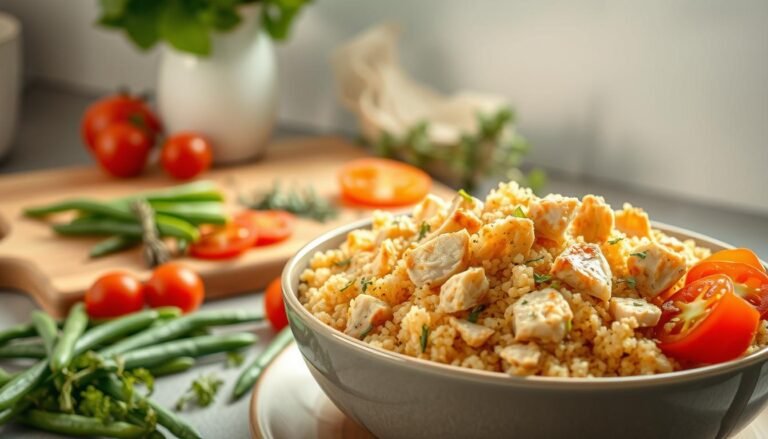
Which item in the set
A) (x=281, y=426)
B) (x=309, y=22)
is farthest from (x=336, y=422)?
(x=309, y=22)

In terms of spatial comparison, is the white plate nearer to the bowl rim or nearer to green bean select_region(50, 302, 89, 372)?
the bowl rim

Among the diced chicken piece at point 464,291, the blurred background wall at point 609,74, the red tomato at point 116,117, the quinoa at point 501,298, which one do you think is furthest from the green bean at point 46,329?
the blurred background wall at point 609,74

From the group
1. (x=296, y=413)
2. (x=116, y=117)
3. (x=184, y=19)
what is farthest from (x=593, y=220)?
(x=116, y=117)

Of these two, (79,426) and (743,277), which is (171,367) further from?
(743,277)

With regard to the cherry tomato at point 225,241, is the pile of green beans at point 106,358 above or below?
above

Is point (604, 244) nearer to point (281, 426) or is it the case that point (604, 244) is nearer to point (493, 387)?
point (493, 387)

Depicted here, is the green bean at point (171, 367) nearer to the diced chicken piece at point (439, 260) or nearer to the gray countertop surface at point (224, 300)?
the gray countertop surface at point (224, 300)
